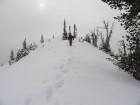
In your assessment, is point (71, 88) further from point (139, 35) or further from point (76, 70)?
point (139, 35)

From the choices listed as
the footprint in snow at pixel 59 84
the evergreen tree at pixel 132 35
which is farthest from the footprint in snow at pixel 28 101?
the evergreen tree at pixel 132 35

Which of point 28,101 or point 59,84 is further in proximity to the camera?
point 59,84

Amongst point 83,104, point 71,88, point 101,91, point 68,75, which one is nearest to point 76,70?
point 68,75

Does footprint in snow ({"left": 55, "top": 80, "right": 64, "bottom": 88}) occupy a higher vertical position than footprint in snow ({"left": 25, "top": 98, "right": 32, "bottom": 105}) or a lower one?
higher

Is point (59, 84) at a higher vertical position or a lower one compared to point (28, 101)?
higher

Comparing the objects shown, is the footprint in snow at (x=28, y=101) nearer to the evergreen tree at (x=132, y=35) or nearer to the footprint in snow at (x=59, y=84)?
the footprint in snow at (x=59, y=84)

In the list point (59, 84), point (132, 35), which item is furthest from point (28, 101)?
point (132, 35)

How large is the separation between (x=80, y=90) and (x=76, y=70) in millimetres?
2104

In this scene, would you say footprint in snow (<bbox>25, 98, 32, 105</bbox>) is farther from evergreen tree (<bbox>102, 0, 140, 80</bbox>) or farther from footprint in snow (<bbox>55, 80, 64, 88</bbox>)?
evergreen tree (<bbox>102, 0, 140, 80</bbox>)

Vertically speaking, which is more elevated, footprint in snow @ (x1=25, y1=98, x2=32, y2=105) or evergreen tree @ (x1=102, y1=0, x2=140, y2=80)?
evergreen tree @ (x1=102, y1=0, x2=140, y2=80)

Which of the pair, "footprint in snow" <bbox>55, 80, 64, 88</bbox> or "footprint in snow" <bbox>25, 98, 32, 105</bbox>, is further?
"footprint in snow" <bbox>55, 80, 64, 88</bbox>

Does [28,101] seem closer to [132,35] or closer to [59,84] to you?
[59,84]

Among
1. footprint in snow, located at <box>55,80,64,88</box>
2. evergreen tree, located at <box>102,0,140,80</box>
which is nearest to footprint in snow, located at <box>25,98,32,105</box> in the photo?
footprint in snow, located at <box>55,80,64,88</box>

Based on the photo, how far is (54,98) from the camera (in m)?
5.14
